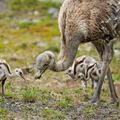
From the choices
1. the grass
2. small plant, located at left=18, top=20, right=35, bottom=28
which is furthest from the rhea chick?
small plant, located at left=18, top=20, right=35, bottom=28

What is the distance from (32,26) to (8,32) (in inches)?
95.8

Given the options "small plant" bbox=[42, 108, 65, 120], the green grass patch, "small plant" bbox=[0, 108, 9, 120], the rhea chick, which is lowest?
"small plant" bbox=[42, 108, 65, 120]

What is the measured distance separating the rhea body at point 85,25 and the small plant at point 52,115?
119 cm

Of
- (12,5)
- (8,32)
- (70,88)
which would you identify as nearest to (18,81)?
(70,88)

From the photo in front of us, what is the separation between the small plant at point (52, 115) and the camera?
12797 mm

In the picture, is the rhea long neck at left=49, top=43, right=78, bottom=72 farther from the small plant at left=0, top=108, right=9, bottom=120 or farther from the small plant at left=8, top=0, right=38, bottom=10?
the small plant at left=8, top=0, right=38, bottom=10

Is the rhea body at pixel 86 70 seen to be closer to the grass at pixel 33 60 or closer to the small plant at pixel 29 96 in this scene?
the grass at pixel 33 60

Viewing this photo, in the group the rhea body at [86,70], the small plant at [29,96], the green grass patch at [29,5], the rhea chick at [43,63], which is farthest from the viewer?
the green grass patch at [29,5]

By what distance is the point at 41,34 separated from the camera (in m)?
34.5

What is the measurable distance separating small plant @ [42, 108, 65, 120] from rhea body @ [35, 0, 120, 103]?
46.9 inches

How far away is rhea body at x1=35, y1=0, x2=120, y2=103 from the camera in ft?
46.4

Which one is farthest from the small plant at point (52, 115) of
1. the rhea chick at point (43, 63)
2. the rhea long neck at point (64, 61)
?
the rhea long neck at point (64, 61)

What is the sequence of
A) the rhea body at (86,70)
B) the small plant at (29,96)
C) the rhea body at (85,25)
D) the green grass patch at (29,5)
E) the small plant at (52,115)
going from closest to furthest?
the small plant at (52,115) < the rhea body at (85,25) < the small plant at (29,96) < the rhea body at (86,70) < the green grass patch at (29,5)

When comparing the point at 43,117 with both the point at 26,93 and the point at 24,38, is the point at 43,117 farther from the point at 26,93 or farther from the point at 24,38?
the point at 24,38
